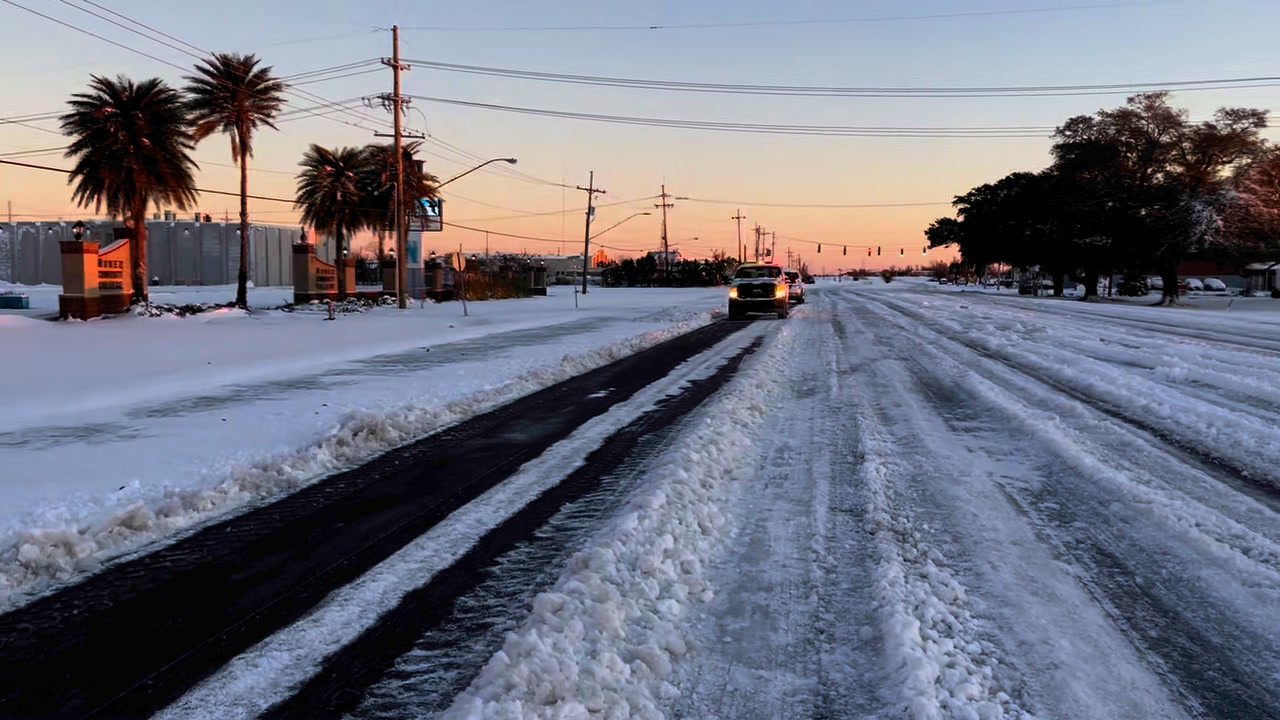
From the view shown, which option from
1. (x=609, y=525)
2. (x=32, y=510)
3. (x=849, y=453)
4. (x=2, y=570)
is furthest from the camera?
(x=849, y=453)

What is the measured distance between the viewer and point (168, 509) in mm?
5574

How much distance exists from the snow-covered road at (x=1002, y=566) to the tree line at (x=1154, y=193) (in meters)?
41.8

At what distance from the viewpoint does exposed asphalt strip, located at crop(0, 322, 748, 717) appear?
3.22 m

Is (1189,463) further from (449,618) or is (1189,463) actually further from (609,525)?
(449,618)

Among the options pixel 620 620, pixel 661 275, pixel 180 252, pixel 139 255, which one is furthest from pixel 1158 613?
pixel 180 252

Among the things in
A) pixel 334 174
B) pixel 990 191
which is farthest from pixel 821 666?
pixel 990 191

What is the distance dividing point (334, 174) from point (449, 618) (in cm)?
4778

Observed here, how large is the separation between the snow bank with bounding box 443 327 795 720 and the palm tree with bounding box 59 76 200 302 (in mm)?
33254

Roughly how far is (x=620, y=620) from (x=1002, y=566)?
90.1 inches

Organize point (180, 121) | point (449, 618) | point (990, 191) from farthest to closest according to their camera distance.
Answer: point (990, 191)
point (180, 121)
point (449, 618)

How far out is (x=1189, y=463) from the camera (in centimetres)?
653

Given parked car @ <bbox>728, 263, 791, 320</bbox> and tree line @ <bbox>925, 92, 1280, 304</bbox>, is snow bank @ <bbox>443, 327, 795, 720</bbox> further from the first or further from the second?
tree line @ <bbox>925, 92, 1280, 304</bbox>

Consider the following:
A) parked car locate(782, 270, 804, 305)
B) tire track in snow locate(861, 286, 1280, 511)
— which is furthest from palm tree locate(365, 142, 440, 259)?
tire track in snow locate(861, 286, 1280, 511)

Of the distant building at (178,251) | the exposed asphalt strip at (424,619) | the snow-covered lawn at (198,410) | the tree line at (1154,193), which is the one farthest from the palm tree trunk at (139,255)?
the distant building at (178,251)
